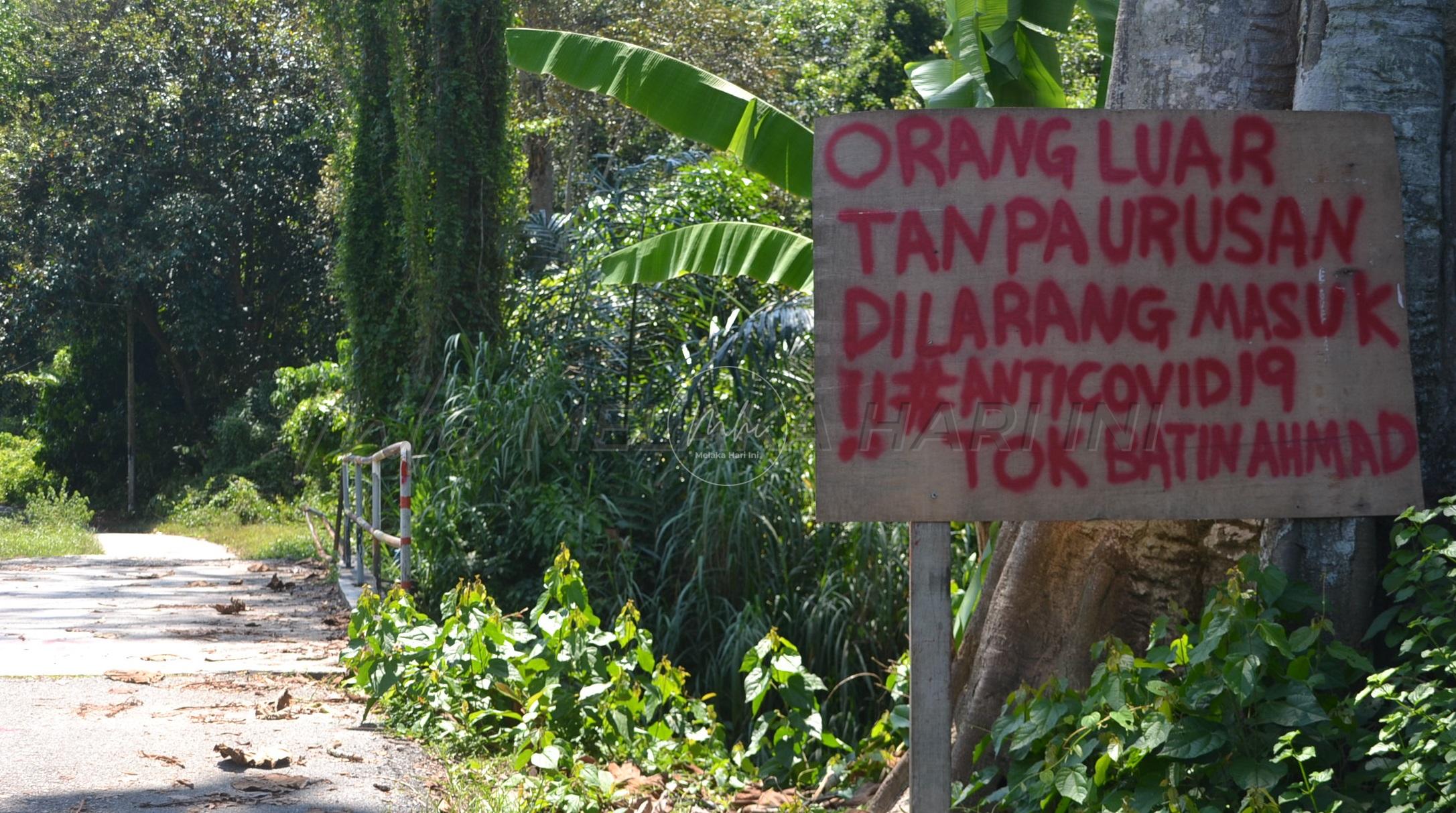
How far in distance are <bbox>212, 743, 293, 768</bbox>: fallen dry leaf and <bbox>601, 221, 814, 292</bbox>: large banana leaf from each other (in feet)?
13.3

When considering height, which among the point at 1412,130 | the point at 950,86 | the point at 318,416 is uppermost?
the point at 950,86

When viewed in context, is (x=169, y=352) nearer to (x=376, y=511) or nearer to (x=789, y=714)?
(x=376, y=511)

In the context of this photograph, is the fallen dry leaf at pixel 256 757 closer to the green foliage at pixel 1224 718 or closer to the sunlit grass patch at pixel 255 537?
the green foliage at pixel 1224 718

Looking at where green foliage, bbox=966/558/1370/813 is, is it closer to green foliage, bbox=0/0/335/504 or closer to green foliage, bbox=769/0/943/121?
green foliage, bbox=769/0/943/121

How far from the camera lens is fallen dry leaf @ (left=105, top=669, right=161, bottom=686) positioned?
655 cm

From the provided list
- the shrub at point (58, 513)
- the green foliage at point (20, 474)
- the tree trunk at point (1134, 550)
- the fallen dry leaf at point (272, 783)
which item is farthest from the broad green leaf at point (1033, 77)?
the green foliage at point (20, 474)

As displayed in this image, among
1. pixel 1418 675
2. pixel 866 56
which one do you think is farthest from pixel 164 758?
pixel 866 56

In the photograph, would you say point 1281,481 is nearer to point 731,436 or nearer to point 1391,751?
point 1391,751

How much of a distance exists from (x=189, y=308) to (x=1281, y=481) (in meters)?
27.6

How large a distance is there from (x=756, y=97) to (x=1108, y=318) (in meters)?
4.94

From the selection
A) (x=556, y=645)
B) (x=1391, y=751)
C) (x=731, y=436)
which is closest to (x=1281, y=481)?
(x=1391, y=751)

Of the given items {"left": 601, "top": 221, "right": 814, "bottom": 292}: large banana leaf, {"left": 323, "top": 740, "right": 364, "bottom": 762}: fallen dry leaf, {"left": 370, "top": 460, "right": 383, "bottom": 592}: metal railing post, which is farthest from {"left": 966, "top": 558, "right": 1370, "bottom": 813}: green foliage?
{"left": 370, "top": 460, "right": 383, "bottom": 592}: metal railing post

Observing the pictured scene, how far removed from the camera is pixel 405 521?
24.6ft

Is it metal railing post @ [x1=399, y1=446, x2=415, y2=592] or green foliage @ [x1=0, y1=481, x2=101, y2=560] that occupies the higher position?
metal railing post @ [x1=399, y1=446, x2=415, y2=592]
